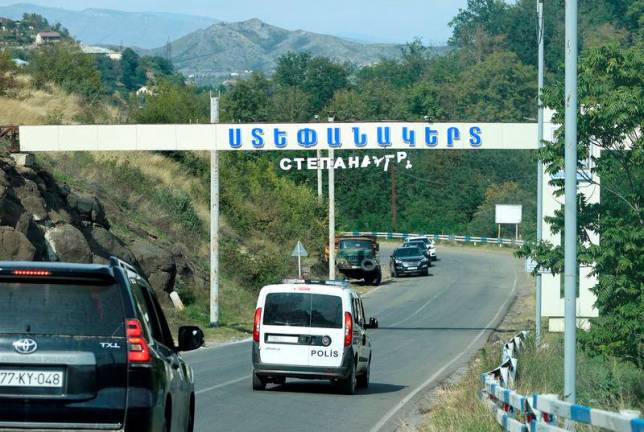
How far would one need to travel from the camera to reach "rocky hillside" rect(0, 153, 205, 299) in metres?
33.7

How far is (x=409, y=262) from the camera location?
74.4 m

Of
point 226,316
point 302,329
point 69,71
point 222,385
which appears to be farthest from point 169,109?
point 302,329

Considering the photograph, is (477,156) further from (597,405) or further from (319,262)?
(597,405)

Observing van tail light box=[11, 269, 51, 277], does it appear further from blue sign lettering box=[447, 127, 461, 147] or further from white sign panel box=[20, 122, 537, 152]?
blue sign lettering box=[447, 127, 461, 147]

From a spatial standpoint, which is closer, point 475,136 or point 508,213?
point 475,136

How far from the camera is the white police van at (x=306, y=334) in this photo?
878 inches

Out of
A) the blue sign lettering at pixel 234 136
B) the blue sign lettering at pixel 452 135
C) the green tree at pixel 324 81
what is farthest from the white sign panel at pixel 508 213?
the green tree at pixel 324 81

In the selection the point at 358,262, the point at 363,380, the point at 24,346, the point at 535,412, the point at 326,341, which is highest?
the point at 24,346

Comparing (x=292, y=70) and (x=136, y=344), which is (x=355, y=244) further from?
(x=292, y=70)

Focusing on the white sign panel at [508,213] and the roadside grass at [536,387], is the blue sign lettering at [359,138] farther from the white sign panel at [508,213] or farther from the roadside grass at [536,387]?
the white sign panel at [508,213]

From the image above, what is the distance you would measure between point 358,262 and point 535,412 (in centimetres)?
5389

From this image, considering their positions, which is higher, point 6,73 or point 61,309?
point 6,73

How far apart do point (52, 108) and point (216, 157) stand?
88.8ft

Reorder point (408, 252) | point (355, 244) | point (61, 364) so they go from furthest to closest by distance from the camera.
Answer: point (408, 252) → point (355, 244) → point (61, 364)
